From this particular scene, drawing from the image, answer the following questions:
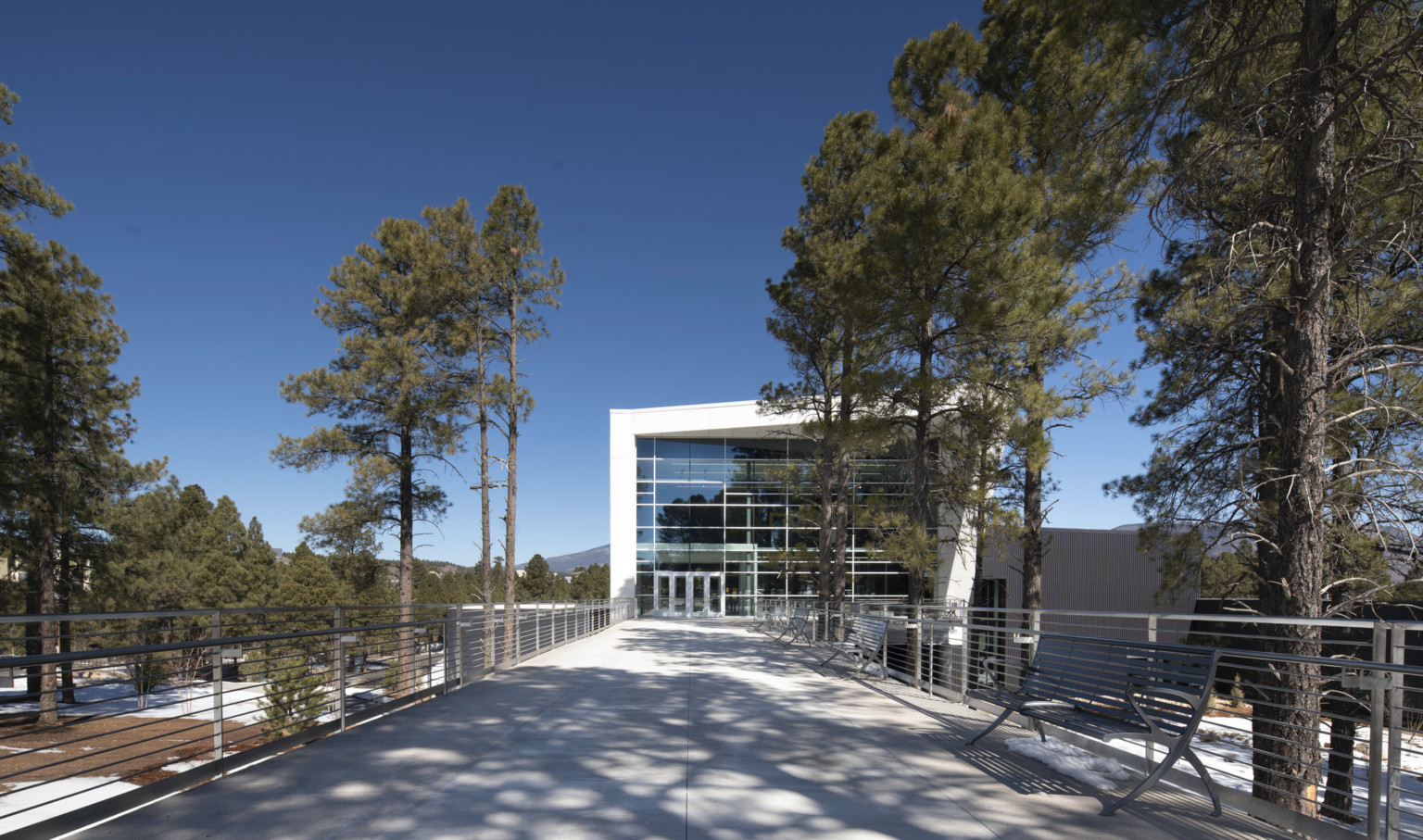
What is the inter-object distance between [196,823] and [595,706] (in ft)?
12.6

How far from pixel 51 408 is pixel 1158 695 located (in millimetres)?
22239

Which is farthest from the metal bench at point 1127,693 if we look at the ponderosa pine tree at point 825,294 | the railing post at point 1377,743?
the ponderosa pine tree at point 825,294

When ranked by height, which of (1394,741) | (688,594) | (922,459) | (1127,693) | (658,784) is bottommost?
(688,594)

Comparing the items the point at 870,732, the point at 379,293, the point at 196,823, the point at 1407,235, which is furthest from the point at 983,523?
the point at 379,293

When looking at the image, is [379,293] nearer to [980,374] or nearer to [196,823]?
[980,374]

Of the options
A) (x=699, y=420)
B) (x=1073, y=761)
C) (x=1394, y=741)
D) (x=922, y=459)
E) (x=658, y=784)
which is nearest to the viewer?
(x=1394, y=741)

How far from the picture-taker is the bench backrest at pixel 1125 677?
146 inches

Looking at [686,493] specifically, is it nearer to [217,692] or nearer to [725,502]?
[725,502]

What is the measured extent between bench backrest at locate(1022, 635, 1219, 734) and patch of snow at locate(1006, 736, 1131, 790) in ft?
1.28

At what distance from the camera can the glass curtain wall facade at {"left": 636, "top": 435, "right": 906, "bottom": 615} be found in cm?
3212

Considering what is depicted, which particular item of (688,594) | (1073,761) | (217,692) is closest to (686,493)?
(688,594)

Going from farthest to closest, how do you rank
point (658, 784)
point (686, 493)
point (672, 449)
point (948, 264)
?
point (672, 449) < point (686, 493) < point (948, 264) < point (658, 784)

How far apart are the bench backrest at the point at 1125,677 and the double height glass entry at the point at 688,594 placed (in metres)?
27.5

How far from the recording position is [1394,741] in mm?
3061
